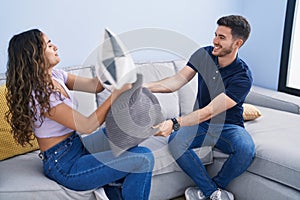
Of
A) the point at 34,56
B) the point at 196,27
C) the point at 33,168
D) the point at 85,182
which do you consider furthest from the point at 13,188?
the point at 196,27

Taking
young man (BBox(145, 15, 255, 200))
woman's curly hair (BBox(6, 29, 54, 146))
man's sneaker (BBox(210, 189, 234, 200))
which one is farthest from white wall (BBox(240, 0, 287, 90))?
woman's curly hair (BBox(6, 29, 54, 146))

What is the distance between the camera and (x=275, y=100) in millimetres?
2611

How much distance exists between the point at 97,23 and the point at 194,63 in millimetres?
753

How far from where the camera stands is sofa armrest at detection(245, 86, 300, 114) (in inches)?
99.3

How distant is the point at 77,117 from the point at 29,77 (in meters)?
0.24

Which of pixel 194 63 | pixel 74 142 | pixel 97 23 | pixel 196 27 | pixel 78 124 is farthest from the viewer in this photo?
pixel 196 27

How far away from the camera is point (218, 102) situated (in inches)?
72.0

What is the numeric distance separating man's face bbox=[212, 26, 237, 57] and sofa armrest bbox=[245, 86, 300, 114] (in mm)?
891

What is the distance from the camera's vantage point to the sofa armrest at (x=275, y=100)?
2521mm

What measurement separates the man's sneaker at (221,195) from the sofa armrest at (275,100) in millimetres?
960

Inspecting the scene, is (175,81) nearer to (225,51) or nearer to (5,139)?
(225,51)

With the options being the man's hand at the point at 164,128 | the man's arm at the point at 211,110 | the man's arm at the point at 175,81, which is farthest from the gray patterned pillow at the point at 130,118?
the man's arm at the point at 175,81

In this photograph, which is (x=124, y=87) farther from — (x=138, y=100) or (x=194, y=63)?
(x=194, y=63)

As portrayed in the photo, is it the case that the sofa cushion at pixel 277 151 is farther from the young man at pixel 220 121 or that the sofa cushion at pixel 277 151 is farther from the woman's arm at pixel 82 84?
the woman's arm at pixel 82 84
